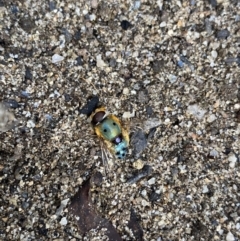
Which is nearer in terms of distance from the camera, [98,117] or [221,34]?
[98,117]

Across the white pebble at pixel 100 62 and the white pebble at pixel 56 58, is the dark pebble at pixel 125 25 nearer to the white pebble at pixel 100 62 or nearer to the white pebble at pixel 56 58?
the white pebble at pixel 100 62

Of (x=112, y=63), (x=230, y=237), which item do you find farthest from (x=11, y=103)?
(x=230, y=237)

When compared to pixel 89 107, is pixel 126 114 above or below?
below

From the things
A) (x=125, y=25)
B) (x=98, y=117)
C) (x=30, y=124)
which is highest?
(x=125, y=25)

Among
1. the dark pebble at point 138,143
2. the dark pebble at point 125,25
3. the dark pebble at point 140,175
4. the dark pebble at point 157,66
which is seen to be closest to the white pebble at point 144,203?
the dark pebble at point 140,175

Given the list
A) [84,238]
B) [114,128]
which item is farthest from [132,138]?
[84,238]

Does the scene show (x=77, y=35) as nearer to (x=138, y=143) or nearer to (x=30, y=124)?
(x=30, y=124)

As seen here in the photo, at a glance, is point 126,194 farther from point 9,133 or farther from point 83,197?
point 9,133

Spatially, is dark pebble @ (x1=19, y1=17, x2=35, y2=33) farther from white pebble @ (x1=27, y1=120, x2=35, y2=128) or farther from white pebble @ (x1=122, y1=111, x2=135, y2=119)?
white pebble @ (x1=122, y1=111, x2=135, y2=119)
